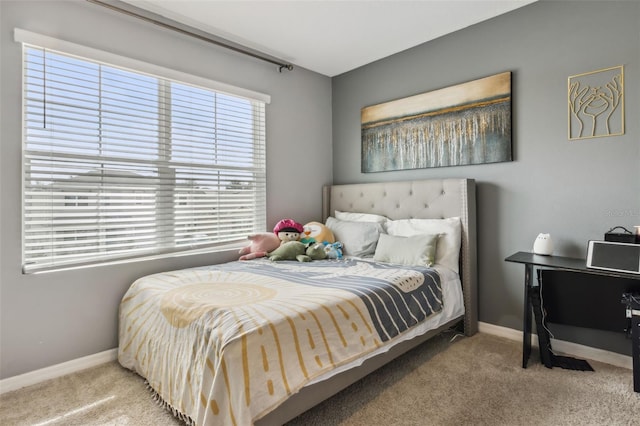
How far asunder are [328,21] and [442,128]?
1.32 m

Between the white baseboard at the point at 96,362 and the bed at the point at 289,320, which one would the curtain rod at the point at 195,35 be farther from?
the white baseboard at the point at 96,362

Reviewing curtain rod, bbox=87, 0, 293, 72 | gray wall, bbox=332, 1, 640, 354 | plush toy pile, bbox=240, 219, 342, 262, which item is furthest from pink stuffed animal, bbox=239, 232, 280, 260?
curtain rod, bbox=87, 0, 293, 72

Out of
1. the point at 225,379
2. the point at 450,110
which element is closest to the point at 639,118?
the point at 450,110

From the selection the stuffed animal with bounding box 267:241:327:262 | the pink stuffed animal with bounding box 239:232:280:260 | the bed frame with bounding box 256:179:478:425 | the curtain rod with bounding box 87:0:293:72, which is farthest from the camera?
the pink stuffed animal with bounding box 239:232:280:260

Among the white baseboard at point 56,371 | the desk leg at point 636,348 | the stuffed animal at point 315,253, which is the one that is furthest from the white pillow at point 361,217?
the white baseboard at point 56,371

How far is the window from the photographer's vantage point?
7.13 ft

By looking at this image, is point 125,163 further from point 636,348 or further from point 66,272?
point 636,348

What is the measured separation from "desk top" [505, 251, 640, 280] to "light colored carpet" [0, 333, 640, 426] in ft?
2.19

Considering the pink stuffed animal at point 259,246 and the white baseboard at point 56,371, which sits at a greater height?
the pink stuffed animal at point 259,246

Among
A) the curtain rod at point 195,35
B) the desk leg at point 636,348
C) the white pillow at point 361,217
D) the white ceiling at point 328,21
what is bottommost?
the desk leg at point 636,348

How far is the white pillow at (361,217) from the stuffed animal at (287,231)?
0.59 meters

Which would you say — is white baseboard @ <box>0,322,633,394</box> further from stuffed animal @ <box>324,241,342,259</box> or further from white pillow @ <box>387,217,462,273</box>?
stuffed animal @ <box>324,241,342,259</box>

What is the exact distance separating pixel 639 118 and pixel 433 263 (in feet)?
5.11

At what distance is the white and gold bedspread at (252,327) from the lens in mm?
1362
